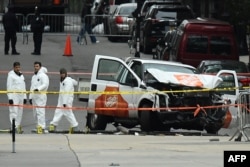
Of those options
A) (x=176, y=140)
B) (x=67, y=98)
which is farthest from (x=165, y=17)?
(x=176, y=140)

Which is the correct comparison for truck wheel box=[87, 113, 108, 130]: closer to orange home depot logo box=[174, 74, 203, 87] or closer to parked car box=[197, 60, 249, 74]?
orange home depot logo box=[174, 74, 203, 87]

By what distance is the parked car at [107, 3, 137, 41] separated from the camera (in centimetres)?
4219

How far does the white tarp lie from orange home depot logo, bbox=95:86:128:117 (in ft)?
3.81

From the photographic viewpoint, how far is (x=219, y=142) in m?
18.0

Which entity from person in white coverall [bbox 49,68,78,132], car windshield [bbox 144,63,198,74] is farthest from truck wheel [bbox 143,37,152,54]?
car windshield [bbox 144,63,198,74]

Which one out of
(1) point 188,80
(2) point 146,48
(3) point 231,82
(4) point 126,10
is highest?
(4) point 126,10

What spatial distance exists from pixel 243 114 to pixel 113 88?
3.97 m

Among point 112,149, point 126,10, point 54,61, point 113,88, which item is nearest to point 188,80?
point 113,88

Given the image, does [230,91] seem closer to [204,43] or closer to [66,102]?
[66,102]

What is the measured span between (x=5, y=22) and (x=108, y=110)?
14.7 meters

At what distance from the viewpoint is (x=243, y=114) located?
1873 centimetres

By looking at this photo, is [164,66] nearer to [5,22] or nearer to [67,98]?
[67,98]

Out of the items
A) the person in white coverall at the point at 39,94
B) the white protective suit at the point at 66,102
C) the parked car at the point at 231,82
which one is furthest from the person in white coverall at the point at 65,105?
the parked car at the point at 231,82

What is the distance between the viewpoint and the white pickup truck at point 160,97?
20.3 m
